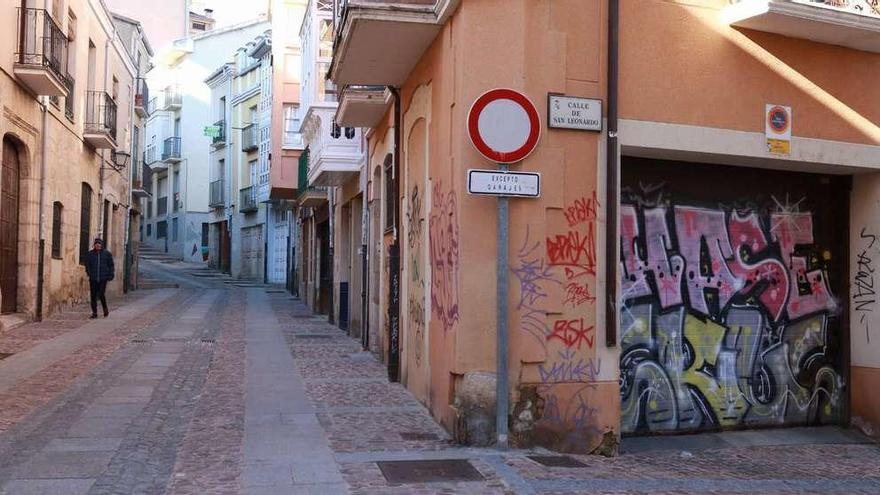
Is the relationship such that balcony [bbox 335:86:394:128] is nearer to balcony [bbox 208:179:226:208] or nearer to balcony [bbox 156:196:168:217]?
balcony [bbox 208:179:226:208]

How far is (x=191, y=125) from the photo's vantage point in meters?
49.5

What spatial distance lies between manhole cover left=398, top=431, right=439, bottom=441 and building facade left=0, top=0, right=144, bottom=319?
10.5 metres

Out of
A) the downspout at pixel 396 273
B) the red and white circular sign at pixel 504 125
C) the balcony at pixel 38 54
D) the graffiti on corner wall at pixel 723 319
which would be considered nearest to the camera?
the red and white circular sign at pixel 504 125

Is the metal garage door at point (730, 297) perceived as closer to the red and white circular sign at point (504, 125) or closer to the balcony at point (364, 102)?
the red and white circular sign at point (504, 125)

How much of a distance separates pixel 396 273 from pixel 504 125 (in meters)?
3.68

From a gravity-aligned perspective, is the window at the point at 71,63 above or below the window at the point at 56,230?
above

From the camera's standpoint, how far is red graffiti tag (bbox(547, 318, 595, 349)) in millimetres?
6809

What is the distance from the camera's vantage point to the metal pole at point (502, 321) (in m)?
6.46

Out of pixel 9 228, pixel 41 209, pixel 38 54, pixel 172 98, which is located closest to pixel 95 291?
pixel 41 209

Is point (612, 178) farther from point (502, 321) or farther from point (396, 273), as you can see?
point (396, 273)

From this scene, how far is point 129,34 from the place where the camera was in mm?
29812

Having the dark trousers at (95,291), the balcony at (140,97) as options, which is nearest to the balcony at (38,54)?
the dark trousers at (95,291)

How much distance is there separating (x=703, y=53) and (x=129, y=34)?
26.9 metres

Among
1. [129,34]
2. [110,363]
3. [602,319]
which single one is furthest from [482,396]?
[129,34]
